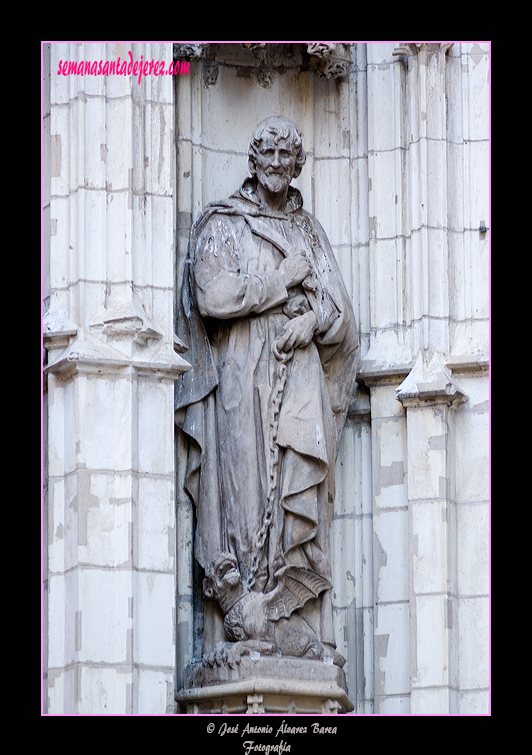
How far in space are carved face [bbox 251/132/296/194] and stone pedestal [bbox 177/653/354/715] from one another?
251cm

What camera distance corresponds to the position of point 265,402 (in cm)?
1178

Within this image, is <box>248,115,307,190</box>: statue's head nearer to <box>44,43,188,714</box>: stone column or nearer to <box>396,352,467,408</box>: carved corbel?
<box>44,43,188,714</box>: stone column

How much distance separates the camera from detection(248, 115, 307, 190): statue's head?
1205 centimetres

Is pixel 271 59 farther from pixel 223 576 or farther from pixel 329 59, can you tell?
pixel 223 576

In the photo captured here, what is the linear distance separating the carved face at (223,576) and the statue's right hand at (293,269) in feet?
4.81

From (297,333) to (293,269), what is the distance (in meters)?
0.35

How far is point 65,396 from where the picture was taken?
1142 cm

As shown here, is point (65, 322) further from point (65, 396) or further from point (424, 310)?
point (424, 310)

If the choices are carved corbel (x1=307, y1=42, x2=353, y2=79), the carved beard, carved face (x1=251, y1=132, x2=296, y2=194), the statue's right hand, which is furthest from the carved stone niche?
the statue's right hand

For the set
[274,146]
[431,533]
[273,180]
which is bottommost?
[431,533]

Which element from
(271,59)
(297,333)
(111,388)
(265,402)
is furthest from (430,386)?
(271,59)

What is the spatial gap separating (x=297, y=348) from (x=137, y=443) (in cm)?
110

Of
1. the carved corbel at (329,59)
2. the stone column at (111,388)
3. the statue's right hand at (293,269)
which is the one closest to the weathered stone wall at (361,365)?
the stone column at (111,388)

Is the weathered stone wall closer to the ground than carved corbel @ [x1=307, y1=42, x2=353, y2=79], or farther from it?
closer to the ground
